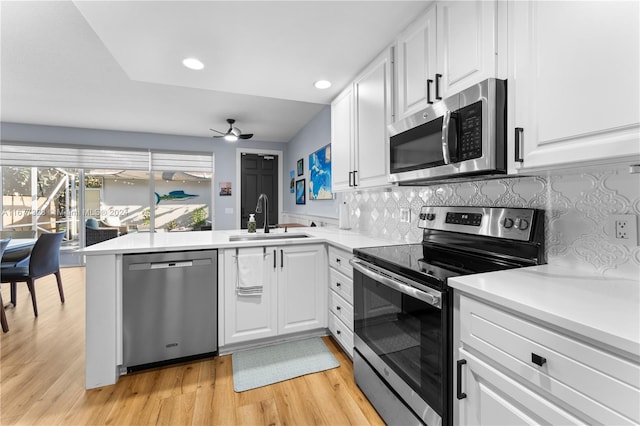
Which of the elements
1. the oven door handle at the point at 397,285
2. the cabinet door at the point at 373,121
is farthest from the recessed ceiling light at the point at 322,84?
the oven door handle at the point at 397,285

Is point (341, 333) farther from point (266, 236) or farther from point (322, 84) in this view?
point (322, 84)

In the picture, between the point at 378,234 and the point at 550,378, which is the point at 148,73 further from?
the point at 550,378

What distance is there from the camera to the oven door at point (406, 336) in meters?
1.18

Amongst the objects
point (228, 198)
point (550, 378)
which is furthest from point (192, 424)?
point (228, 198)

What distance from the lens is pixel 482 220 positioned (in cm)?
150

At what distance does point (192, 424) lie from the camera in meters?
1.57

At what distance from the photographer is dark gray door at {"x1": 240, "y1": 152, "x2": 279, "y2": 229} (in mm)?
6016

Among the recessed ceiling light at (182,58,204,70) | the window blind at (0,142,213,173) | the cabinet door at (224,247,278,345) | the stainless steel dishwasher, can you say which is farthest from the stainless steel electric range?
the window blind at (0,142,213,173)

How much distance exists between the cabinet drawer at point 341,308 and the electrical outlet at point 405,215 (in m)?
0.75

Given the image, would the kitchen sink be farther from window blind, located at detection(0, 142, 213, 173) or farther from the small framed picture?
window blind, located at detection(0, 142, 213, 173)

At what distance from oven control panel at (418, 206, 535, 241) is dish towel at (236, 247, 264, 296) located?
1200 mm

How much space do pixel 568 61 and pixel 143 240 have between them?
264cm

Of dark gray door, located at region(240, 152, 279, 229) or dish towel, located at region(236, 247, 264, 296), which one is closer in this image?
dish towel, located at region(236, 247, 264, 296)

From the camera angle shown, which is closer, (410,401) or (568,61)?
(568,61)
